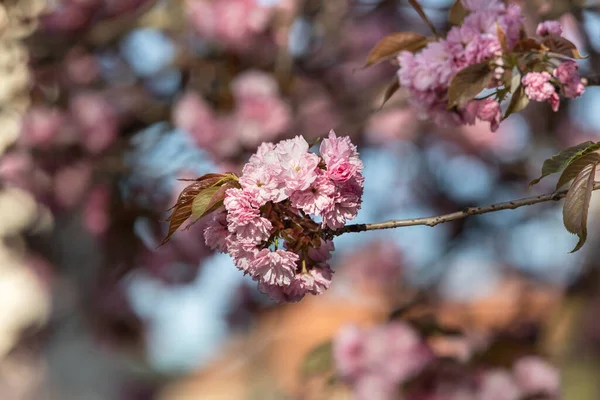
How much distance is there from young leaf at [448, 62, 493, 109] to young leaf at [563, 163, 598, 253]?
0.69 feet

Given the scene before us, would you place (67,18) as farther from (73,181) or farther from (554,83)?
(554,83)

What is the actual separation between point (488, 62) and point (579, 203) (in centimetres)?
28

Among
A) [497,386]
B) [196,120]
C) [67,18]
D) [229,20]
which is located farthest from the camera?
[67,18]

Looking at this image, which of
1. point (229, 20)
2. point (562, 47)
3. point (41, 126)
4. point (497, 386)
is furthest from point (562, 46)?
point (41, 126)

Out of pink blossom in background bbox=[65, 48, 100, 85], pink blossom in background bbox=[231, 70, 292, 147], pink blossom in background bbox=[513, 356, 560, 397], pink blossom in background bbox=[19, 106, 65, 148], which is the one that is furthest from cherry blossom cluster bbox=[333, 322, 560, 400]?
pink blossom in background bbox=[65, 48, 100, 85]

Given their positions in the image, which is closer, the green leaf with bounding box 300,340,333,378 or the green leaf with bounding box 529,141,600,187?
the green leaf with bounding box 529,141,600,187

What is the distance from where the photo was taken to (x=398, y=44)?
1.06 meters

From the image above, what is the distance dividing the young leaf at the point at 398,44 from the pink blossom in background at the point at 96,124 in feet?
5.65

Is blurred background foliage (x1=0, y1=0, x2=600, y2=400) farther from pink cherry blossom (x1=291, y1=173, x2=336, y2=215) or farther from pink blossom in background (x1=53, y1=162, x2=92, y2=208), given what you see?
pink cherry blossom (x1=291, y1=173, x2=336, y2=215)

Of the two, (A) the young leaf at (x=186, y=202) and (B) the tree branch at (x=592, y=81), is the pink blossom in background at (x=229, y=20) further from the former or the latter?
(A) the young leaf at (x=186, y=202)

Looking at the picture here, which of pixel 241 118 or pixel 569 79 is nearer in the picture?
pixel 569 79

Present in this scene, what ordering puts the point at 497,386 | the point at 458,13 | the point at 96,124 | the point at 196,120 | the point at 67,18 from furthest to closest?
the point at 67,18 → the point at 96,124 → the point at 196,120 → the point at 497,386 → the point at 458,13

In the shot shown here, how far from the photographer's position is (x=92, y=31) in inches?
92.2

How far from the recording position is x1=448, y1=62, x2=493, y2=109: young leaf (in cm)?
93
